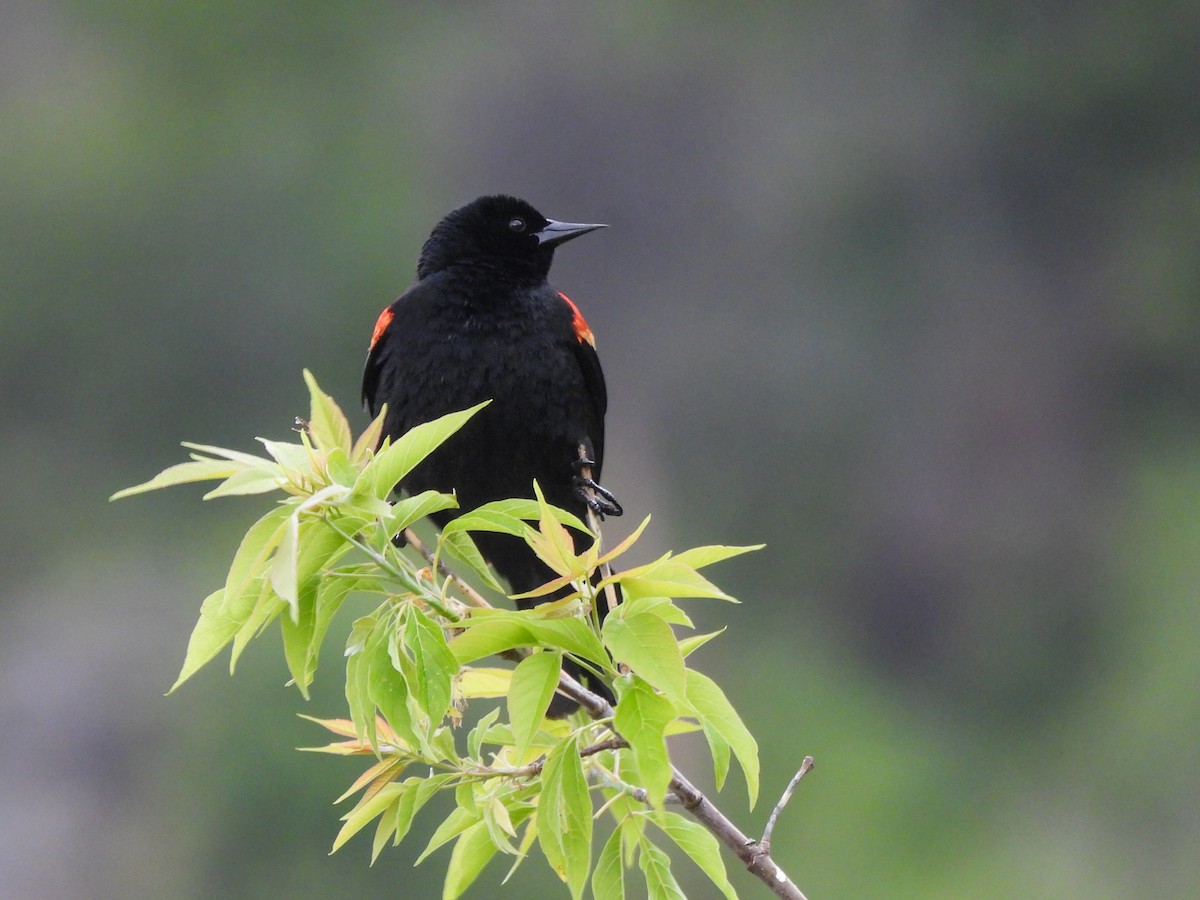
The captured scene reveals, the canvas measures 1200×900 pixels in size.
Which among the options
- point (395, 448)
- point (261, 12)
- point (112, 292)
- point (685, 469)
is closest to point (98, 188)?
point (112, 292)

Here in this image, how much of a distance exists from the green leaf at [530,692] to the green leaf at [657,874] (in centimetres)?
21

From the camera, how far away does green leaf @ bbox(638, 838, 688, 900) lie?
116cm

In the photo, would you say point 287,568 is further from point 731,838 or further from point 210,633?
point 731,838

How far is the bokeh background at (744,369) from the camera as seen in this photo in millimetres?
10188

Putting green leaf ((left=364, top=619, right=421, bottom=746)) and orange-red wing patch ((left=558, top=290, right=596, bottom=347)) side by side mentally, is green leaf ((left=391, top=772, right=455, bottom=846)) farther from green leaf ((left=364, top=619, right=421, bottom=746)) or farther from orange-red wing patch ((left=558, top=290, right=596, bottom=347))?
orange-red wing patch ((left=558, top=290, right=596, bottom=347))

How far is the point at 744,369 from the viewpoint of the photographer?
1130 centimetres

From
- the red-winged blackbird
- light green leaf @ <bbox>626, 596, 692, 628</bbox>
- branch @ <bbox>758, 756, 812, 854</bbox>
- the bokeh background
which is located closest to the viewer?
light green leaf @ <bbox>626, 596, 692, 628</bbox>

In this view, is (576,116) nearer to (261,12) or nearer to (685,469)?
(685,469)

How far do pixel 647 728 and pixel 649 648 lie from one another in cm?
6

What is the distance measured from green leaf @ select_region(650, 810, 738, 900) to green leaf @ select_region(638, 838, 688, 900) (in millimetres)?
19

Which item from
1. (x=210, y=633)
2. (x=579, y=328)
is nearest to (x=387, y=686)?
(x=210, y=633)

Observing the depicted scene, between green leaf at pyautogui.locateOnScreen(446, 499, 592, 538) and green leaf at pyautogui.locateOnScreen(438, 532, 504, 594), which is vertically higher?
green leaf at pyautogui.locateOnScreen(446, 499, 592, 538)

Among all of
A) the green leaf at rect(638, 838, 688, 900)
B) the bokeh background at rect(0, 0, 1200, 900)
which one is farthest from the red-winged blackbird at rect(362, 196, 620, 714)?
the bokeh background at rect(0, 0, 1200, 900)

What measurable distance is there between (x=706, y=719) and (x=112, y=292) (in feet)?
42.2
